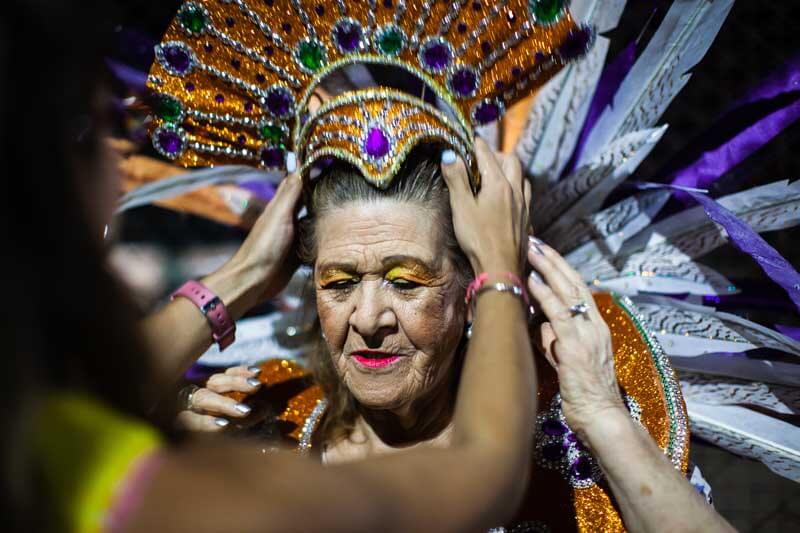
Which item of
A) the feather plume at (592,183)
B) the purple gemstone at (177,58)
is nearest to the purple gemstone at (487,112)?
the feather plume at (592,183)

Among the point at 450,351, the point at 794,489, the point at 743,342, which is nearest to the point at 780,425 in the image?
the point at 743,342

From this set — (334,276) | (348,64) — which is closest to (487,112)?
(348,64)

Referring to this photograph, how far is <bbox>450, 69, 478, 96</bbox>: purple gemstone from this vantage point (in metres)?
2.16

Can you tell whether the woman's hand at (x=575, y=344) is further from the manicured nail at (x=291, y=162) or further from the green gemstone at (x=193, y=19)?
the green gemstone at (x=193, y=19)

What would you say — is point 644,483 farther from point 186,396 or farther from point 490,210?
point 186,396

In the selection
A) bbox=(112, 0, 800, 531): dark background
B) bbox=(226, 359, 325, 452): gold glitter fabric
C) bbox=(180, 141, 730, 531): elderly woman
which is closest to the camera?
bbox=(180, 141, 730, 531): elderly woman

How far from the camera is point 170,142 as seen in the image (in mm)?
2316

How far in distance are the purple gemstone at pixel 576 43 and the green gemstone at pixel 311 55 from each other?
0.63m

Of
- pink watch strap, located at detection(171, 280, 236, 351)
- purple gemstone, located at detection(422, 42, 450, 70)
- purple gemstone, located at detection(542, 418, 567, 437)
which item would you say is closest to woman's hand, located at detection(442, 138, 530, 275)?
purple gemstone, located at detection(422, 42, 450, 70)

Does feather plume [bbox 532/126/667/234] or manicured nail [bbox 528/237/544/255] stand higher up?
feather plume [bbox 532/126/667/234]

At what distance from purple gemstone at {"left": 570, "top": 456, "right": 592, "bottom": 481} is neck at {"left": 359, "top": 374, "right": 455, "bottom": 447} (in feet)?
1.18

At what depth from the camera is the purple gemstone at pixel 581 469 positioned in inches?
84.1

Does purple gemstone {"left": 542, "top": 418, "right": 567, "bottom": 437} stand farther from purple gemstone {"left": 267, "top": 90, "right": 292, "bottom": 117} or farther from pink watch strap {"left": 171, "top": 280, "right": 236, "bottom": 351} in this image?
purple gemstone {"left": 267, "top": 90, "right": 292, "bottom": 117}

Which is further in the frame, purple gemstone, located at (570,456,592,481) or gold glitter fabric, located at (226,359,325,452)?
gold glitter fabric, located at (226,359,325,452)
